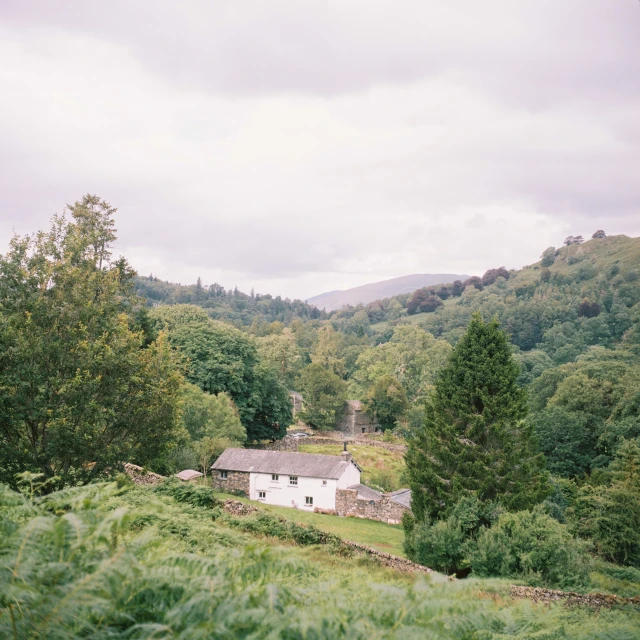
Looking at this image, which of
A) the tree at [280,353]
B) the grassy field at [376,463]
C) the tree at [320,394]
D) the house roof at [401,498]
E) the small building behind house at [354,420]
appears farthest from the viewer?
the tree at [280,353]

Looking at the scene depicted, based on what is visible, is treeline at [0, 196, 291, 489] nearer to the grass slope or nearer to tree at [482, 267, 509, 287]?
the grass slope

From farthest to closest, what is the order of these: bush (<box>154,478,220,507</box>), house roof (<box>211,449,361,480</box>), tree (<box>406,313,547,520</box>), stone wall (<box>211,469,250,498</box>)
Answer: stone wall (<box>211,469,250,498</box>) < house roof (<box>211,449,361,480</box>) < tree (<box>406,313,547,520</box>) < bush (<box>154,478,220,507</box>)

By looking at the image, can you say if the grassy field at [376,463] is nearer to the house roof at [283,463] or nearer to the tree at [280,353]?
the house roof at [283,463]

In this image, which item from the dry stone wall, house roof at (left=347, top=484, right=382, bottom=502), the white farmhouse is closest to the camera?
the dry stone wall

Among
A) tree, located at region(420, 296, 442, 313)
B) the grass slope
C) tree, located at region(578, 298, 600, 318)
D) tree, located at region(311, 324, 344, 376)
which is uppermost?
tree, located at region(420, 296, 442, 313)

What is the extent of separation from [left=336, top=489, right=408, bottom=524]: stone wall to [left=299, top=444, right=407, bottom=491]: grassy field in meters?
5.35

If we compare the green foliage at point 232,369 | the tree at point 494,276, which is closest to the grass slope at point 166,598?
the green foliage at point 232,369

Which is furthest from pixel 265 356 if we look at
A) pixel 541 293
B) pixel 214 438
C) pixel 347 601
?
pixel 541 293

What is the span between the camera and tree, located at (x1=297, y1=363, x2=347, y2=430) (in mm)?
70250

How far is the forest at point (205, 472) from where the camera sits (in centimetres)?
354

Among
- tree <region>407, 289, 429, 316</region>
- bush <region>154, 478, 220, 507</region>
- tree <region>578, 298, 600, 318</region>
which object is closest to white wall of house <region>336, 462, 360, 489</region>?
bush <region>154, 478, 220, 507</region>

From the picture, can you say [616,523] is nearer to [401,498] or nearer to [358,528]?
[401,498]

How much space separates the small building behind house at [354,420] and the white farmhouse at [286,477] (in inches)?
1546

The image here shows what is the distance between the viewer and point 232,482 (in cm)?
3638
